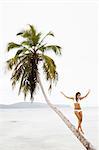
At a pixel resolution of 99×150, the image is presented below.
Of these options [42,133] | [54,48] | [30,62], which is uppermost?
[54,48]

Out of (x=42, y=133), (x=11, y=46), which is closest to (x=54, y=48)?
(x=11, y=46)

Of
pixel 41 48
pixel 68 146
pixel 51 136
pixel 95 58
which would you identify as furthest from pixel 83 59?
pixel 51 136

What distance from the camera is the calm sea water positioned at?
378 inches

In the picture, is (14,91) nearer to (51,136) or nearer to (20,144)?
(20,144)

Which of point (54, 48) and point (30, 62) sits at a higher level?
point (54, 48)

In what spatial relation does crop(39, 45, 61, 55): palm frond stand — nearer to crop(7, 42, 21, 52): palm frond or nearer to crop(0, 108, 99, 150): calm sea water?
crop(7, 42, 21, 52): palm frond

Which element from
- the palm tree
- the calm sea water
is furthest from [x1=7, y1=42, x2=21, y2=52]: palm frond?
the calm sea water

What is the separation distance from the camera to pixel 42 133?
40.1 ft

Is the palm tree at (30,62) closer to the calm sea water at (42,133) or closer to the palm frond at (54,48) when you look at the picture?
the palm frond at (54,48)

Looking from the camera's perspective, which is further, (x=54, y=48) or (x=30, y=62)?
(x=54, y=48)

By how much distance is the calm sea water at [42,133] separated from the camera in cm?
960

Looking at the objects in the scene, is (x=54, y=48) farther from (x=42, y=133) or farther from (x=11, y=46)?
(x=42, y=133)

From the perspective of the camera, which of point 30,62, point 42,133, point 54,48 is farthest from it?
point 42,133

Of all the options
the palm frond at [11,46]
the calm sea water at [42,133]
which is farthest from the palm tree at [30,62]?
the calm sea water at [42,133]
